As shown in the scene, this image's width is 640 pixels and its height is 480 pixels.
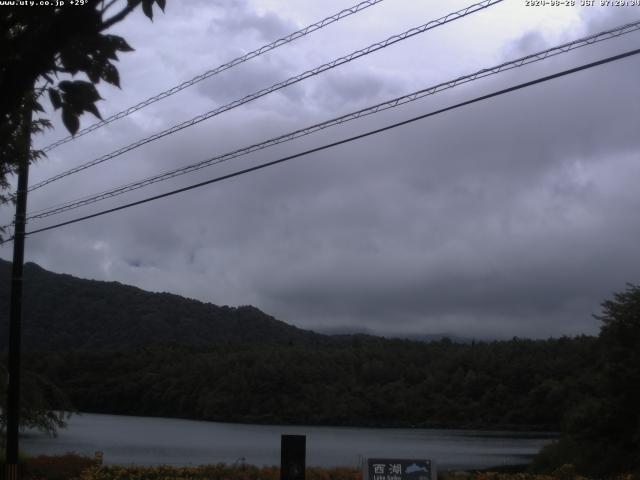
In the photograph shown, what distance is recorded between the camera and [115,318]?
62688mm

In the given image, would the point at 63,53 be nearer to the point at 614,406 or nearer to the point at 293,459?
the point at 293,459

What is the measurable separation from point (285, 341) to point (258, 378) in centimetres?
3882

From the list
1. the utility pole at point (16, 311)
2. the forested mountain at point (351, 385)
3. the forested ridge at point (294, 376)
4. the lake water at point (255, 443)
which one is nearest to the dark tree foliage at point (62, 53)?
the utility pole at point (16, 311)

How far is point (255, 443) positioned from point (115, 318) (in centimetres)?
2427

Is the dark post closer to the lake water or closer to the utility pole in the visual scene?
the utility pole

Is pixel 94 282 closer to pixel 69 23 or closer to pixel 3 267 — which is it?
pixel 3 267

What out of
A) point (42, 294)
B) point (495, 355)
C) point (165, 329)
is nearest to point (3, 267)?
point (42, 294)

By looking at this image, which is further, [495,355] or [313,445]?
[495,355]

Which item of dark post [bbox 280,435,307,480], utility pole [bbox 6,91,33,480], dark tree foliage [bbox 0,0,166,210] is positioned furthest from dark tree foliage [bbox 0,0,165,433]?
utility pole [bbox 6,91,33,480]

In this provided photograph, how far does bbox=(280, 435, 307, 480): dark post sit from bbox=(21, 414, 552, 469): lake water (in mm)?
15600

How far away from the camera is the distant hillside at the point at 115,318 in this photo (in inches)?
1904

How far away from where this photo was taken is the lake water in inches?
1292

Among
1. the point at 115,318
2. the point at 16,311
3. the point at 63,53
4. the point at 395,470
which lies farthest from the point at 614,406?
the point at 115,318

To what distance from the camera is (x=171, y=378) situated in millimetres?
53031
